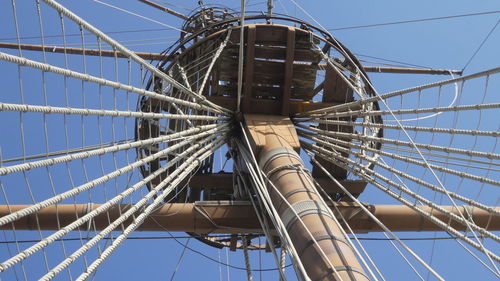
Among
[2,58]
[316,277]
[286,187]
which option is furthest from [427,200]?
[2,58]

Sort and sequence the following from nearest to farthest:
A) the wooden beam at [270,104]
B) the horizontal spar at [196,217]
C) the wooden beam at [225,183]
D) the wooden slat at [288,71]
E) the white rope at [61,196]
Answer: the white rope at [61,196] < the horizontal spar at [196,217] < the wooden slat at [288,71] < the wooden beam at [270,104] < the wooden beam at [225,183]

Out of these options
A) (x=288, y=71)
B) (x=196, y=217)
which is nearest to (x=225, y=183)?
(x=196, y=217)

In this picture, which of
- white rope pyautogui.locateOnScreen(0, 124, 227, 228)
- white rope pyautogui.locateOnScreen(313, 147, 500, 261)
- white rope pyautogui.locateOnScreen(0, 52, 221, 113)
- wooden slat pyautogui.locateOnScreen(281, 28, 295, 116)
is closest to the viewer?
white rope pyautogui.locateOnScreen(0, 124, 227, 228)

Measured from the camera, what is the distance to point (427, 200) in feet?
23.4

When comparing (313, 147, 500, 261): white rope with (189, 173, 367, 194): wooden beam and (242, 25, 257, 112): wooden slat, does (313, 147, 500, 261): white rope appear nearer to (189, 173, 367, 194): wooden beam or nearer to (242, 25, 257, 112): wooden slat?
(189, 173, 367, 194): wooden beam

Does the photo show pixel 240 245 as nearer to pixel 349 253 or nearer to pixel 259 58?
pixel 259 58

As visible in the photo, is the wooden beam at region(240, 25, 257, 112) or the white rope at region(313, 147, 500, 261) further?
the wooden beam at region(240, 25, 257, 112)

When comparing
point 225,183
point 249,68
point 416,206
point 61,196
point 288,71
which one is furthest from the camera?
point 225,183

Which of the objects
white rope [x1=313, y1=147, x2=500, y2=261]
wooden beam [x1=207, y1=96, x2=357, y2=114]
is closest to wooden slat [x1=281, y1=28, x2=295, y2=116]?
wooden beam [x1=207, y1=96, x2=357, y2=114]

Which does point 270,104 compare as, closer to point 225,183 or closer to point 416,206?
point 225,183

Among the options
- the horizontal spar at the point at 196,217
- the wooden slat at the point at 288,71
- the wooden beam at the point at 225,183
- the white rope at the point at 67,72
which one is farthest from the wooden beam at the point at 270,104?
the white rope at the point at 67,72

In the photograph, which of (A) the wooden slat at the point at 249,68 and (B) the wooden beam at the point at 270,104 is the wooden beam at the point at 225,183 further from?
(A) the wooden slat at the point at 249,68

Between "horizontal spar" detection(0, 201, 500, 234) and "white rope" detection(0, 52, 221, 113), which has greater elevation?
"white rope" detection(0, 52, 221, 113)

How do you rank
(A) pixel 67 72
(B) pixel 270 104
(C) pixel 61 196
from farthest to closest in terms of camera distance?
1. (B) pixel 270 104
2. (A) pixel 67 72
3. (C) pixel 61 196
